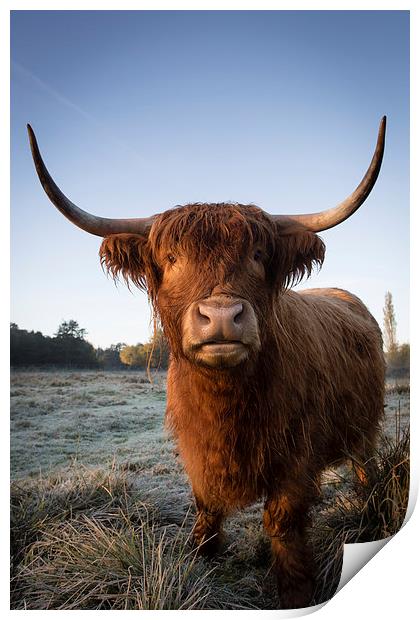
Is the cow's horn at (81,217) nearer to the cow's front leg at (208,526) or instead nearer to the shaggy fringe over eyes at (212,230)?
the shaggy fringe over eyes at (212,230)

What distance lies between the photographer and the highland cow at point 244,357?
2.25 m

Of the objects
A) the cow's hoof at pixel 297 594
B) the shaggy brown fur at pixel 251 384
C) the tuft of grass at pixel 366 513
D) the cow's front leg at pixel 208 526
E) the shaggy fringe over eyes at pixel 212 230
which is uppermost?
the shaggy fringe over eyes at pixel 212 230

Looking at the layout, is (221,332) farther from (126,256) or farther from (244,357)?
(126,256)

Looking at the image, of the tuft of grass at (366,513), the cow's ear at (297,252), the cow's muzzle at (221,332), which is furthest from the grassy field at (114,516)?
the cow's ear at (297,252)

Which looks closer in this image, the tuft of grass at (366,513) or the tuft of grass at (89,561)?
the tuft of grass at (89,561)

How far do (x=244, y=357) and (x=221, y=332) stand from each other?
0.18 meters

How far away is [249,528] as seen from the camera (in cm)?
331

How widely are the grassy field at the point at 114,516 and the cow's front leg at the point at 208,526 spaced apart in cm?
9

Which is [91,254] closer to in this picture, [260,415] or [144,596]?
[260,415]

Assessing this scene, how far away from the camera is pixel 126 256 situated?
105 inches

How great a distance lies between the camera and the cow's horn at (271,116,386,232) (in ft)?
7.25

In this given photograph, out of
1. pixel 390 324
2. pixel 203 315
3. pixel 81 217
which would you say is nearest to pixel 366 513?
pixel 390 324

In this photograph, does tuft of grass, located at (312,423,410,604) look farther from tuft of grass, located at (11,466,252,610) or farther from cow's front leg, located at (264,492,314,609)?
tuft of grass, located at (11,466,252,610)
